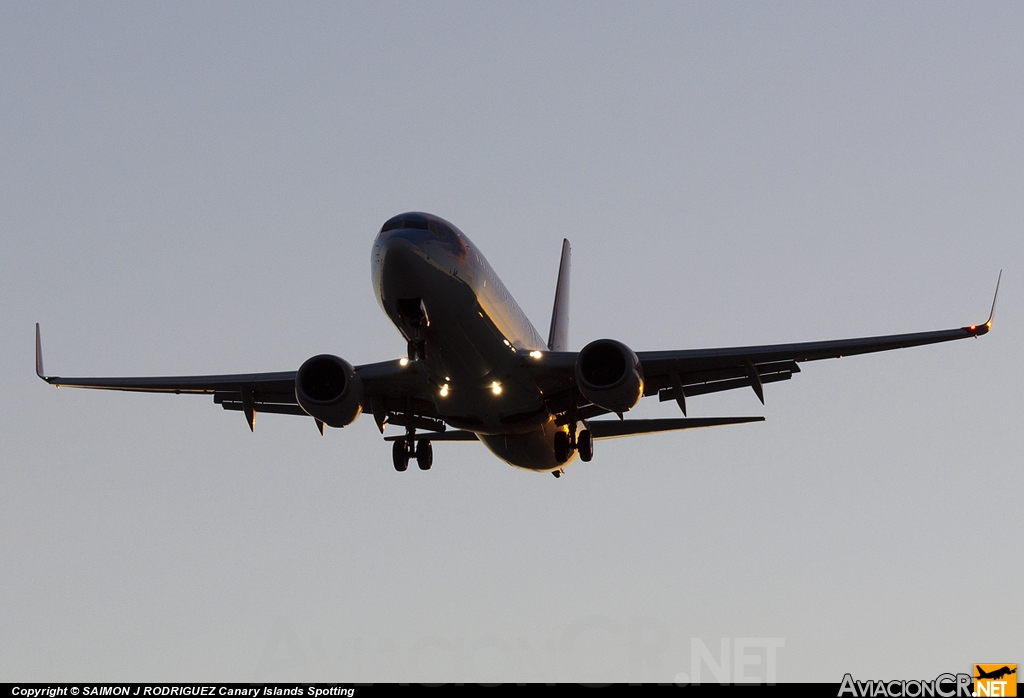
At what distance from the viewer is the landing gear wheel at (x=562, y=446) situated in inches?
1232

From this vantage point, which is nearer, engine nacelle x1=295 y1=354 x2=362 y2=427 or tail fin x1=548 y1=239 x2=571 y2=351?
engine nacelle x1=295 y1=354 x2=362 y2=427

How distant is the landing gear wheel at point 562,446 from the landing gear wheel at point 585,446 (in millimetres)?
278

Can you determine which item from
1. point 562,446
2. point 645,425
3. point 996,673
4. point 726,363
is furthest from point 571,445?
point 996,673

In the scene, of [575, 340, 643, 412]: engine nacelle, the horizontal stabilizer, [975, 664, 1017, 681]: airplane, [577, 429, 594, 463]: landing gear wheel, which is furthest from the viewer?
[577, 429, 594, 463]: landing gear wheel

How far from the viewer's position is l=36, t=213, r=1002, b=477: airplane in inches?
1001

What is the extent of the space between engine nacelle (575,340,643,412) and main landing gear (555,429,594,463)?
12.9ft

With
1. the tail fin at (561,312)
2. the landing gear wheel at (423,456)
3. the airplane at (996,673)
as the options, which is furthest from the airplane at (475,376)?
the tail fin at (561,312)

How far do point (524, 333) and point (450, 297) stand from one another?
4319mm

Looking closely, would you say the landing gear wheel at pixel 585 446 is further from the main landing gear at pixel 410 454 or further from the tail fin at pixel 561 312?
the tail fin at pixel 561 312

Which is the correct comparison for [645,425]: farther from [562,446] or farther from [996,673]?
[996,673]

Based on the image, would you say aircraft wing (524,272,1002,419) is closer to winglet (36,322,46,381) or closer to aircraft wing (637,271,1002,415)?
aircraft wing (637,271,1002,415)

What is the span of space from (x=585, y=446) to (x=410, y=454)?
13.8ft

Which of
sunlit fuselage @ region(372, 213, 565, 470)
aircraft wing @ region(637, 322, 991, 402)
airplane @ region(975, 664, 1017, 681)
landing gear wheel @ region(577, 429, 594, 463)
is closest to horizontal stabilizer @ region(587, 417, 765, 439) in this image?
aircraft wing @ region(637, 322, 991, 402)

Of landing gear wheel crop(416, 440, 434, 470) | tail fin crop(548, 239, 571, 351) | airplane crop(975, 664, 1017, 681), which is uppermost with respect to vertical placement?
tail fin crop(548, 239, 571, 351)
